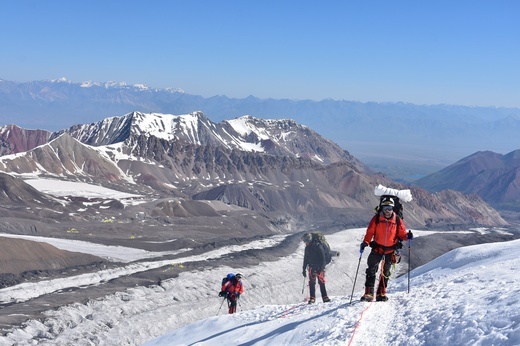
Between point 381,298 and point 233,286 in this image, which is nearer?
point 381,298

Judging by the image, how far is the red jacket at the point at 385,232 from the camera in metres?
14.0

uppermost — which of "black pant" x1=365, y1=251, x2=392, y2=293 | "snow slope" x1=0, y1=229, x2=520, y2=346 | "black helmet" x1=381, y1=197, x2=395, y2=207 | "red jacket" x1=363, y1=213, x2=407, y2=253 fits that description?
"black helmet" x1=381, y1=197, x2=395, y2=207

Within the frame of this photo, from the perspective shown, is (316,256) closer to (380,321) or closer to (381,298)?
(381,298)

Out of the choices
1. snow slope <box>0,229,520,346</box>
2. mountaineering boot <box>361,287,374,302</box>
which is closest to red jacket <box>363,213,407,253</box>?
mountaineering boot <box>361,287,374,302</box>

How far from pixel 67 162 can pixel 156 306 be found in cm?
13215

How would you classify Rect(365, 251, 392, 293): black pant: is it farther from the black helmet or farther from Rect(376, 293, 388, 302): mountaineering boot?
the black helmet

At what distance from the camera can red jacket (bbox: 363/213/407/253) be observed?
14.0 meters

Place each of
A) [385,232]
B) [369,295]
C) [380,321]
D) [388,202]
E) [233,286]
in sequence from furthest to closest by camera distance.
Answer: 1. [233,286]
2. [369,295]
3. [385,232]
4. [388,202]
5. [380,321]

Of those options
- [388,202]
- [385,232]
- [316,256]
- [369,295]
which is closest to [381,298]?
[369,295]

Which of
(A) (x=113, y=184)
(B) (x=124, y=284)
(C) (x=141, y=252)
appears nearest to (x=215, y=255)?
(C) (x=141, y=252)

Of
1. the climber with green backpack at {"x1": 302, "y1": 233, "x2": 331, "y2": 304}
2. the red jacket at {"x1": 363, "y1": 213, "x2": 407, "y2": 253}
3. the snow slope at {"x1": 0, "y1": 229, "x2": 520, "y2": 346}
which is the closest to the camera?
the snow slope at {"x1": 0, "y1": 229, "x2": 520, "y2": 346}

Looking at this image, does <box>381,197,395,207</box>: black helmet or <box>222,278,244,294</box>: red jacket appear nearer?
<box>381,197,395,207</box>: black helmet

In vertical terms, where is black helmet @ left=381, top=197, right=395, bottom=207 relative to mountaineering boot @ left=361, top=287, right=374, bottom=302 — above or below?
above

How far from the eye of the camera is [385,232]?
14078 mm
